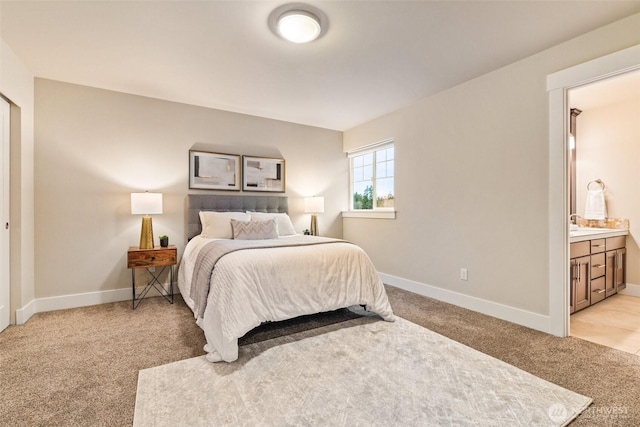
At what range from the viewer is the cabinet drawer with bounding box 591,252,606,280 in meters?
3.13

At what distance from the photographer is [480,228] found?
10.3 feet

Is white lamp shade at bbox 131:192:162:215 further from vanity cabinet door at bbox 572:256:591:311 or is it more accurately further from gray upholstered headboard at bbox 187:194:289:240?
vanity cabinet door at bbox 572:256:591:311

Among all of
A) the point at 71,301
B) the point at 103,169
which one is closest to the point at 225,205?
the point at 103,169

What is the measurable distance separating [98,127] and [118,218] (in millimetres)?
1046

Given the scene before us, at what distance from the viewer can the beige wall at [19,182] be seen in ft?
8.90

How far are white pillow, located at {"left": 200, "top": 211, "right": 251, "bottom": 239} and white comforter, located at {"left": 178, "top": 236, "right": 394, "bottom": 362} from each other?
53 cm

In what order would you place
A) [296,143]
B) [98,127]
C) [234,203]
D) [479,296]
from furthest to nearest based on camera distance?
[296,143] → [234,203] → [98,127] → [479,296]

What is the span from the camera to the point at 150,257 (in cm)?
325

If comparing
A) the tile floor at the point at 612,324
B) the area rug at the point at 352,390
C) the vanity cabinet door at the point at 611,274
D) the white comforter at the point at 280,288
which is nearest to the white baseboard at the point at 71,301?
the white comforter at the point at 280,288

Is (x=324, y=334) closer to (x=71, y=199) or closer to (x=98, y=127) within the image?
(x=71, y=199)

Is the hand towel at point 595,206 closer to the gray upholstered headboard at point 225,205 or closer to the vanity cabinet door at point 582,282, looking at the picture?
the vanity cabinet door at point 582,282

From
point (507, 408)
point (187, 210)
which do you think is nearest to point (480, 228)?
point (507, 408)

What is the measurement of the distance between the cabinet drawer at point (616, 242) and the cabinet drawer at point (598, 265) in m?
0.21

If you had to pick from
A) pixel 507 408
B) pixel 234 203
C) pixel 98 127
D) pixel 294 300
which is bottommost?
pixel 507 408
